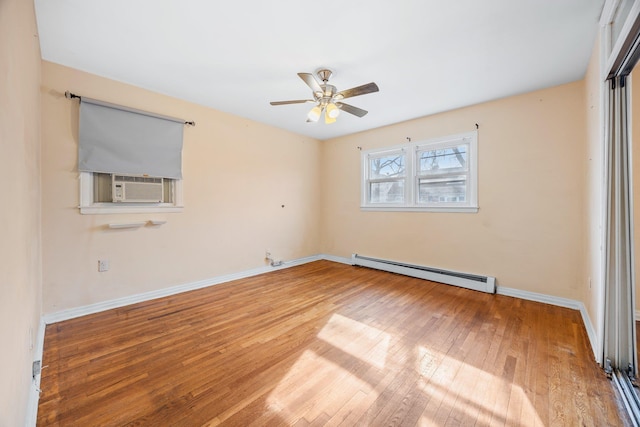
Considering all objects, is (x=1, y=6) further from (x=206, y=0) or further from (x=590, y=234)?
(x=590, y=234)

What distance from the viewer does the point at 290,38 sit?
6.81 feet

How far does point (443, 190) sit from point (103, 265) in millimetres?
4439

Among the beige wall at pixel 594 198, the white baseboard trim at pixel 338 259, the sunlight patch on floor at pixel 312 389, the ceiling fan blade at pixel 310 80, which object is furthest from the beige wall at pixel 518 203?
the sunlight patch on floor at pixel 312 389

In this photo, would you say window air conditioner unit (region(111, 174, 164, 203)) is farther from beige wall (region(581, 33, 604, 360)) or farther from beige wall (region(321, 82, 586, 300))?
beige wall (region(581, 33, 604, 360))

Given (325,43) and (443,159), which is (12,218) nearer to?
(325,43)

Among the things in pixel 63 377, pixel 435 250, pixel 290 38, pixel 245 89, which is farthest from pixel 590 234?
pixel 63 377

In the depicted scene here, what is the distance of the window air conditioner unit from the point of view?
2.78 metres

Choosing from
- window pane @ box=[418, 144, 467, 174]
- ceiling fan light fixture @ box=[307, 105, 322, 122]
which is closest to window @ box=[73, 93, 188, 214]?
ceiling fan light fixture @ box=[307, 105, 322, 122]

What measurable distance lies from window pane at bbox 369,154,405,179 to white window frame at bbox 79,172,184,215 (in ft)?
10.4

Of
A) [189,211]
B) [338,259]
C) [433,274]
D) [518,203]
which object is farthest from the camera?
[338,259]

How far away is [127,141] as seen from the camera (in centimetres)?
283

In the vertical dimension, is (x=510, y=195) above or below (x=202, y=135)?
below

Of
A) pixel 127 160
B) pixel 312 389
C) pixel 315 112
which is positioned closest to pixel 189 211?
pixel 127 160

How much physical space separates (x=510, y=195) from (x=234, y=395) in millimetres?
3615
